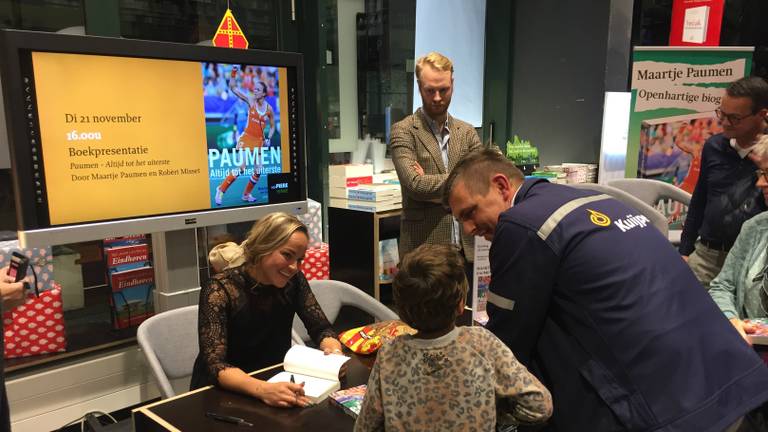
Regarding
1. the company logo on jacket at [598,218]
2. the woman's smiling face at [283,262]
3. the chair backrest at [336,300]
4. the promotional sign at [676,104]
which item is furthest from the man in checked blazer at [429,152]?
the promotional sign at [676,104]

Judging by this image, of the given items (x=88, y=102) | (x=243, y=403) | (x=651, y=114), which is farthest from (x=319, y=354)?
(x=651, y=114)

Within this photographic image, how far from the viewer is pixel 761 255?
86.7 inches

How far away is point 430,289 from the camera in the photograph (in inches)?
48.4

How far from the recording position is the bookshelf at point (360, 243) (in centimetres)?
395

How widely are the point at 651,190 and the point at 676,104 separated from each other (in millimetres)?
749

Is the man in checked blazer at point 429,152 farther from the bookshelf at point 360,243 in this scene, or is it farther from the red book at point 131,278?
the red book at point 131,278

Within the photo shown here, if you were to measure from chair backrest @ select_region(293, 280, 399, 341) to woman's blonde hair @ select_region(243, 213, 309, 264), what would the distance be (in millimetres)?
653

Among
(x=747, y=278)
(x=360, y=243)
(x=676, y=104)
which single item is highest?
(x=676, y=104)

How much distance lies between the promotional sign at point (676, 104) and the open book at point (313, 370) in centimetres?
357

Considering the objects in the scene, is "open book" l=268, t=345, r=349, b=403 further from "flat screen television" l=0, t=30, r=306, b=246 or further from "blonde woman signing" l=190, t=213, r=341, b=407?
"flat screen television" l=0, t=30, r=306, b=246

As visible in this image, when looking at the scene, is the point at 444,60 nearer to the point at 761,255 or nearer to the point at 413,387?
the point at 761,255

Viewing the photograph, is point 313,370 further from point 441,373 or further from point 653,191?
point 653,191

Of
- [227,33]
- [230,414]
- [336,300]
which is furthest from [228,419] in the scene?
[227,33]

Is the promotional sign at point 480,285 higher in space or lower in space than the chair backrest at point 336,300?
higher
